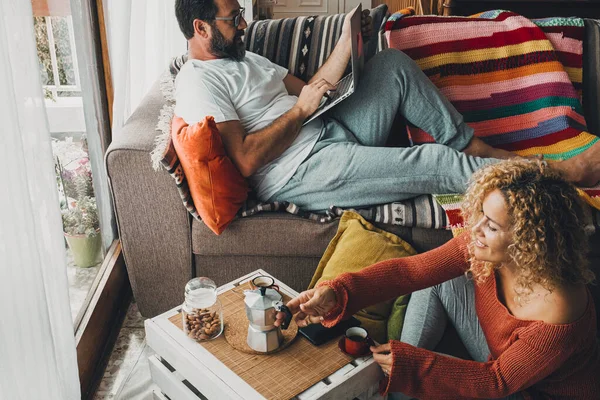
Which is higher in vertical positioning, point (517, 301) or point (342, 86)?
point (342, 86)

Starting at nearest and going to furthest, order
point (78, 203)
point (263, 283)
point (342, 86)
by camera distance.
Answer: point (263, 283)
point (78, 203)
point (342, 86)

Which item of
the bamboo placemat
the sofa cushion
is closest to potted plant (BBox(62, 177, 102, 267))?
the sofa cushion

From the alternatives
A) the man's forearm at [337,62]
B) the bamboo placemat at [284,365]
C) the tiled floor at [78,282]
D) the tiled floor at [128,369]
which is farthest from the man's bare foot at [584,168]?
the tiled floor at [78,282]

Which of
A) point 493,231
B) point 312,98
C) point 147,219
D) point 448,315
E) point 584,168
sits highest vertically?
point 312,98

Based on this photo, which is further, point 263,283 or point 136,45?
point 136,45

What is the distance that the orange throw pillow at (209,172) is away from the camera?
5.70 ft

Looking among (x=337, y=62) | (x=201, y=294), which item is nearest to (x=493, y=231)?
(x=201, y=294)

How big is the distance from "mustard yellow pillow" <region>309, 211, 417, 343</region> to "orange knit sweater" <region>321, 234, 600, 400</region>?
0.69 ft

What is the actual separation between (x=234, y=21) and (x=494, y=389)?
4.57ft

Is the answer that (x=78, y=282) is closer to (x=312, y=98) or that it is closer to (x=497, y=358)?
(x=312, y=98)

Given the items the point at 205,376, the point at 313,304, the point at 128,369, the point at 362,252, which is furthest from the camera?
the point at 128,369

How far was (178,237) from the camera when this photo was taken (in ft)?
6.31

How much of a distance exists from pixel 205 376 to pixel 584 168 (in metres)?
1.39

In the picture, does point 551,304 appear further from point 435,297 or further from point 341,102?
point 341,102
